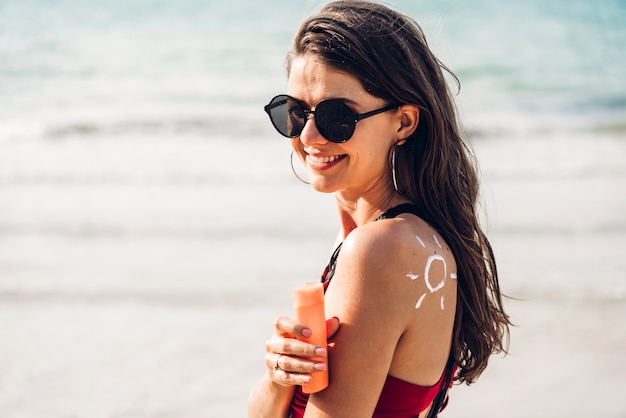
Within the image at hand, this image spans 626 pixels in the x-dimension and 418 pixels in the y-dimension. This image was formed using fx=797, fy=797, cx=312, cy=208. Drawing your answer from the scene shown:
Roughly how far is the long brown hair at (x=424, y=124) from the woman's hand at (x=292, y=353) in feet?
1.83

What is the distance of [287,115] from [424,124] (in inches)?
16.8

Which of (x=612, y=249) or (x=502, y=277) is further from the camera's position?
(x=612, y=249)

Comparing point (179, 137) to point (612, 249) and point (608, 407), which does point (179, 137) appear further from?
point (608, 407)

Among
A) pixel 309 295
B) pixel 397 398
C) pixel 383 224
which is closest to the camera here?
pixel 309 295

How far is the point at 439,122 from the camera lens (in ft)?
7.94

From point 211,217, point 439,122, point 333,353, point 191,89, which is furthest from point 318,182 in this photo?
point 191,89

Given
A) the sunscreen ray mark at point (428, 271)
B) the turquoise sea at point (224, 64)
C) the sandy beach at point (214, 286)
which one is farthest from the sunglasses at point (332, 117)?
the turquoise sea at point (224, 64)

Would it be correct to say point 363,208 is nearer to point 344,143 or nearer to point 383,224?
point 344,143

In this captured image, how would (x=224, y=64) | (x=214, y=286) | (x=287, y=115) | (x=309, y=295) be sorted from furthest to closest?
(x=224, y=64) < (x=214, y=286) < (x=287, y=115) < (x=309, y=295)

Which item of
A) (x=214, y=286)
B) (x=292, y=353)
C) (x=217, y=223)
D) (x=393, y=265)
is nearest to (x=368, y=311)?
(x=393, y=265)

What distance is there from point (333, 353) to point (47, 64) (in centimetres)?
1697

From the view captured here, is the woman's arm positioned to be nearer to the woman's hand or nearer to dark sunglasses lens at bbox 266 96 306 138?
the woman's hand

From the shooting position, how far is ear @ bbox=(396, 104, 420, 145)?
93.8 inches

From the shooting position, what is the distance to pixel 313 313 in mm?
2049
